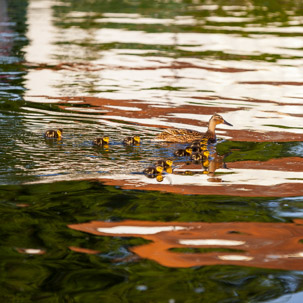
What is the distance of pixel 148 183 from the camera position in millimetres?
9016

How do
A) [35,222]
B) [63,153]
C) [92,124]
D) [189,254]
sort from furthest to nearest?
[92,124], [63,153], [35,222], [189,254]

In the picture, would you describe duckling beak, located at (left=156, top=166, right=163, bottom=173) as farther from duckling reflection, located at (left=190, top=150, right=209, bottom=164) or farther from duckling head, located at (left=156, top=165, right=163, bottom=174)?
duckling reflection, located at (left=190, top=150, right=209, bottom=164)

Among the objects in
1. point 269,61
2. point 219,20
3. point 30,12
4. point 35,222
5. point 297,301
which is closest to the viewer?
point 297,301

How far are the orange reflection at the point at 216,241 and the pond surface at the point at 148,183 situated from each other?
0.02m

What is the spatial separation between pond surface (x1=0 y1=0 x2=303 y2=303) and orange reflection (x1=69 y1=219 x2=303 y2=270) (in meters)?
0.02

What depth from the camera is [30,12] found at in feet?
114

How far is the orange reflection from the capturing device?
6.76 m

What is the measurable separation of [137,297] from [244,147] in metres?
5.41

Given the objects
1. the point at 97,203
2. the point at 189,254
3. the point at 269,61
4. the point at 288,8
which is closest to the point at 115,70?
the point at 269,61

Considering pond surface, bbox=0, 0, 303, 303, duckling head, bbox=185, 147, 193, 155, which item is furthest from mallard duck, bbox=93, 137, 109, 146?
duckling head, bbox=185, 147, 193, 155

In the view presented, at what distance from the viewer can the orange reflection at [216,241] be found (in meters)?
6.76

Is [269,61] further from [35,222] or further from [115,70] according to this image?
[35,222]

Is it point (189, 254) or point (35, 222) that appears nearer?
point (189, 254)

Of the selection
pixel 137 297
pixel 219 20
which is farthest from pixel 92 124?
pixel 219 20
